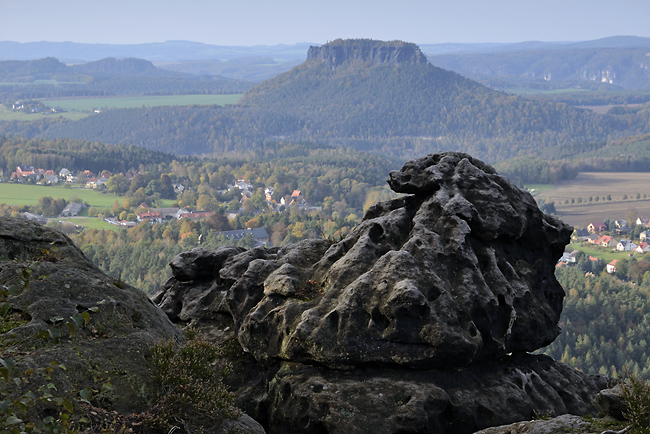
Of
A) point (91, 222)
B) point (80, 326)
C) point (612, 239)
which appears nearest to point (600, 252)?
point (612, 239)

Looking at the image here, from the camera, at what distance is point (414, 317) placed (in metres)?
12.1

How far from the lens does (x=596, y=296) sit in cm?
11756

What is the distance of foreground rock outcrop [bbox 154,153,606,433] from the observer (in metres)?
11.8

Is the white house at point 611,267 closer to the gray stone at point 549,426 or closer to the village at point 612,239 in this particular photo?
the village at point 612,239

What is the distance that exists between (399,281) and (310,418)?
10.3ft

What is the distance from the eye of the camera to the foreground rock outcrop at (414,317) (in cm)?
1177

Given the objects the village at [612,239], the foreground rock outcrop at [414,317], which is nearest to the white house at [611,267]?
the village at [612,239]

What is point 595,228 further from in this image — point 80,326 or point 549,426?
point 80,326

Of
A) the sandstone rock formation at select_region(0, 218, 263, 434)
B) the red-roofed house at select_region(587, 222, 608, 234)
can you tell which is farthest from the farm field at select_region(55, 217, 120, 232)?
the sandstone rock formation at select_region(0, 218, 263, 434)

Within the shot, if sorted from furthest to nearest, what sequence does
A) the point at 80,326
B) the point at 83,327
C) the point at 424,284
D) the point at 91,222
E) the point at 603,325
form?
the point at 91,222, the point at 603,325, the point at 424,284, the point at 83,327, the point at 80,326

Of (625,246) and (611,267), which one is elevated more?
(611,267)

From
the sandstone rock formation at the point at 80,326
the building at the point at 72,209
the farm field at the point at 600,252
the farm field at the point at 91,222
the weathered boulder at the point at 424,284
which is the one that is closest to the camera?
the sandstone rock formation at the point at 80,326

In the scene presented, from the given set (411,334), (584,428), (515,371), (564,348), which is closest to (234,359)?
(411,334)

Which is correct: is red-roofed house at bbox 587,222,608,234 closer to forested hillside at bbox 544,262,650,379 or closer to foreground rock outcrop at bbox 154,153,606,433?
forested hillside at bbox 544,262,650,379
